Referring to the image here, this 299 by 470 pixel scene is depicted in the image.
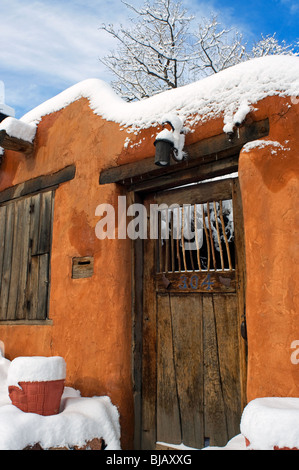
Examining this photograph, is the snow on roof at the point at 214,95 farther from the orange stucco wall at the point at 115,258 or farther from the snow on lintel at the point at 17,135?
the snow on lintel at the point at 17,135

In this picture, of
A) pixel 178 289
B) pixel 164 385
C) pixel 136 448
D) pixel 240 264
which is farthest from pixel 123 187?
pixel 136 448

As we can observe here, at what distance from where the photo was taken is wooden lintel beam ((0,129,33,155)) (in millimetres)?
4340

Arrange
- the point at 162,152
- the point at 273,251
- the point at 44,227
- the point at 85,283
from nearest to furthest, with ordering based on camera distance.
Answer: the point at 273,251 < the point at 162,152 < the point at 85,283 < the point at 44,227

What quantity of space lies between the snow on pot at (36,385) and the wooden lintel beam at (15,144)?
2.55 m

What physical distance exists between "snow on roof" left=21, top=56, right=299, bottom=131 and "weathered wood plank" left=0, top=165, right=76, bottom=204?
714 millimetres

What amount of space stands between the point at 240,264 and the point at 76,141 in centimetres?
221

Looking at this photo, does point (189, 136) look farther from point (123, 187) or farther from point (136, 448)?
point (136, 448)

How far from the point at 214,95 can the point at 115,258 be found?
1633 millimetres

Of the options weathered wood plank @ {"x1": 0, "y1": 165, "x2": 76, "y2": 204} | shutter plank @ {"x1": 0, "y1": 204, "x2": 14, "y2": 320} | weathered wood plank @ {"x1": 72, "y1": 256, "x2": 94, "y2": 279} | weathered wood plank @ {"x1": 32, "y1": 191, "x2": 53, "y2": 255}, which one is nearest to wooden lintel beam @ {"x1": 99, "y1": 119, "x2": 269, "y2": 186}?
weathered wood plank @ {"x1": 0, "y1": 165, "x2": 76, "y2": 204}

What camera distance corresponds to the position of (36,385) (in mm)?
2820

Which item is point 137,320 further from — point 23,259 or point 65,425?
point 23,259

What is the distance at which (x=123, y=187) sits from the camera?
12.3 feet

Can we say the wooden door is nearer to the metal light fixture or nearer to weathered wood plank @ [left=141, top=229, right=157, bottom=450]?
weathered wood plank @ [left=141, top=229, right=157, bottom=450]

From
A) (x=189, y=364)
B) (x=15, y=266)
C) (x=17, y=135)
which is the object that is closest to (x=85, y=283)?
(x=189, y=364)
